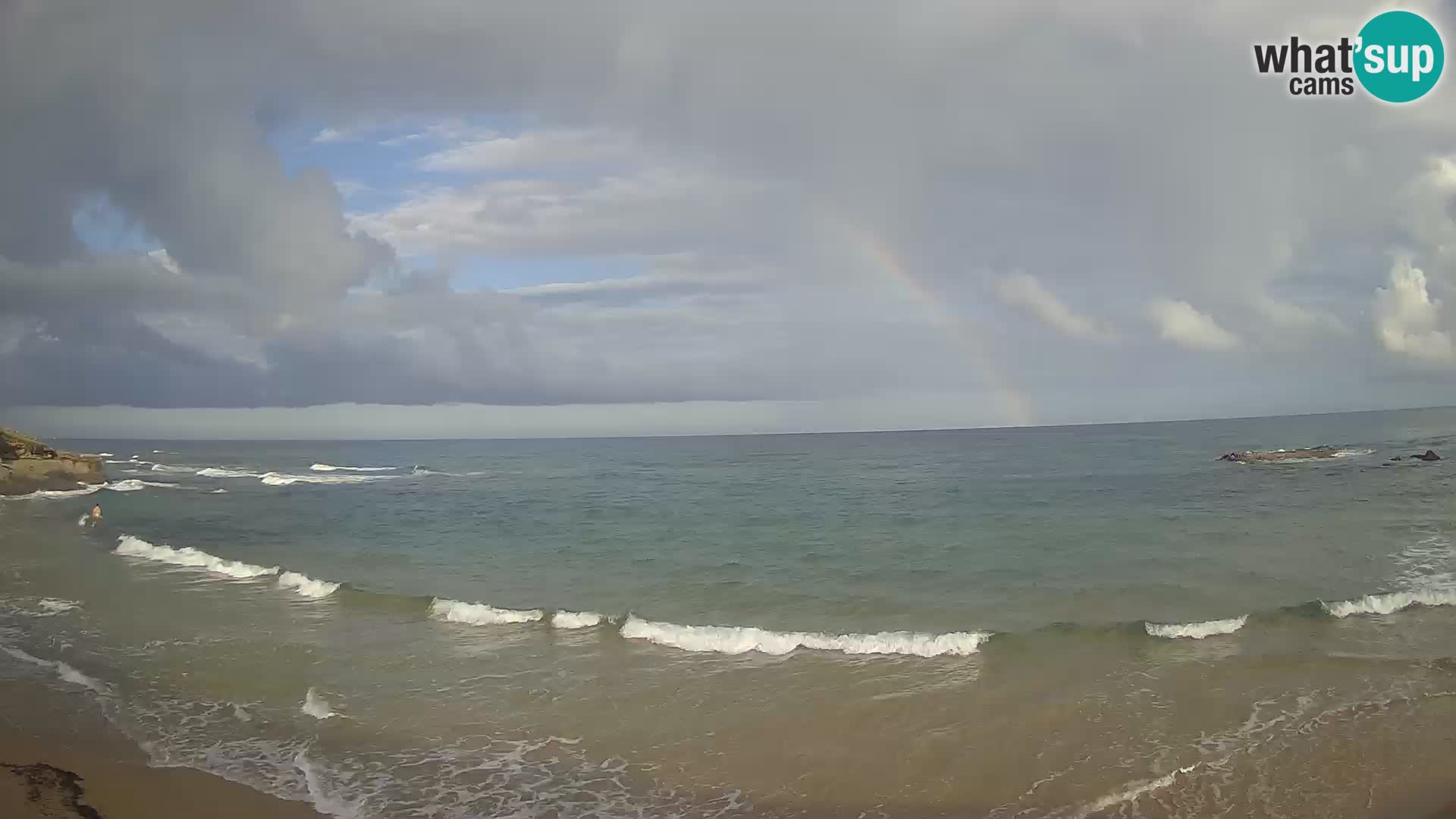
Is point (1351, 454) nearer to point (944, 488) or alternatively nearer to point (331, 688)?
point (944, 488)

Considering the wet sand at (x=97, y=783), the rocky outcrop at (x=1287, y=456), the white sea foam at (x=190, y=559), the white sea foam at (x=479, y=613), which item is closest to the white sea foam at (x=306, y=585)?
the white sea foam at (x=190, y=559)

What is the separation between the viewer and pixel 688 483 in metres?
58.9

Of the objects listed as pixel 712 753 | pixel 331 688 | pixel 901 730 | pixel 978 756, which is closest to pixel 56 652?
pixel 331 688

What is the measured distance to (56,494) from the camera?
49500 millimetres

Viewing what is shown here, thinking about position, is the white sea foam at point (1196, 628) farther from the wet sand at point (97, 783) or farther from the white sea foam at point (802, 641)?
the wet sand at point (97, 783)

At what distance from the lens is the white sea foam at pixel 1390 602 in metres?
17.1

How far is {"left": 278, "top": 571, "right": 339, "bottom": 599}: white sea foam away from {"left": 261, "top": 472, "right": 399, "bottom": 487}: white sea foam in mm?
42459

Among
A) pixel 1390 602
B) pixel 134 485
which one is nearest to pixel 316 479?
pixel 134 485

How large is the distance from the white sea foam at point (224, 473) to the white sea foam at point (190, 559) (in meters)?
46.3

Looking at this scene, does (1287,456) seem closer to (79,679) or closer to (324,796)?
(324,796)

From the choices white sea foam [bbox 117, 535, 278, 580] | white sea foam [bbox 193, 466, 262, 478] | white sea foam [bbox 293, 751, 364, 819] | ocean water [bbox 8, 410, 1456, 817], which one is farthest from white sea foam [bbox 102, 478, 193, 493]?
white sea foam [bbox 293, 751, 364, 819]

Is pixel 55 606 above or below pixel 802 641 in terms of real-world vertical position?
above

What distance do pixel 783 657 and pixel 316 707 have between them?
7927mm

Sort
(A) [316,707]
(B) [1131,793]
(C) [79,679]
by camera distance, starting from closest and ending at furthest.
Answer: (B) [1131,793]
(A) [316,707]
(C) [79,679]
